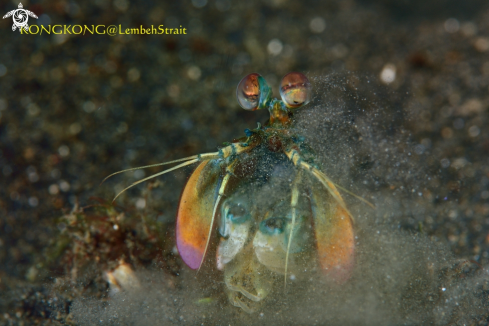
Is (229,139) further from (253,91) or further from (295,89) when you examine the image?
(295,89)

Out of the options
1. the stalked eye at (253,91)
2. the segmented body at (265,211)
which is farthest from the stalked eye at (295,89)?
the stalked eye at (253,91)

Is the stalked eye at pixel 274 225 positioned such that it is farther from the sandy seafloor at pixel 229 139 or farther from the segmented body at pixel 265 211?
the sandy seafloor at pixel 229 139

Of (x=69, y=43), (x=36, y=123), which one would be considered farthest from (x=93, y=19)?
(x=36, y=123)

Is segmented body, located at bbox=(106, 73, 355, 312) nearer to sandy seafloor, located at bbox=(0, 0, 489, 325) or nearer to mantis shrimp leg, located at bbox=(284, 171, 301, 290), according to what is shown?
mantis shrimp leg, located at bbox=(284, 171, 301, 290)

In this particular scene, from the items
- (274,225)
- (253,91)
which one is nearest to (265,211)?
(274,225)

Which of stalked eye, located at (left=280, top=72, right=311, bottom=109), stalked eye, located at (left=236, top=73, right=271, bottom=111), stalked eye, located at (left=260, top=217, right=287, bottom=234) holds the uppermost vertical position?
stalked eye, located at (left=236, top=73, right=271, bottom=111)

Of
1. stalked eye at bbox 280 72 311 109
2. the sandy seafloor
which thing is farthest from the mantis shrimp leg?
stalked eye at bbox 280 72 311 109

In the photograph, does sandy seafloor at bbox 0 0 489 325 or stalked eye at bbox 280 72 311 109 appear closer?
stalked eye at bbox 280 72 311 109
